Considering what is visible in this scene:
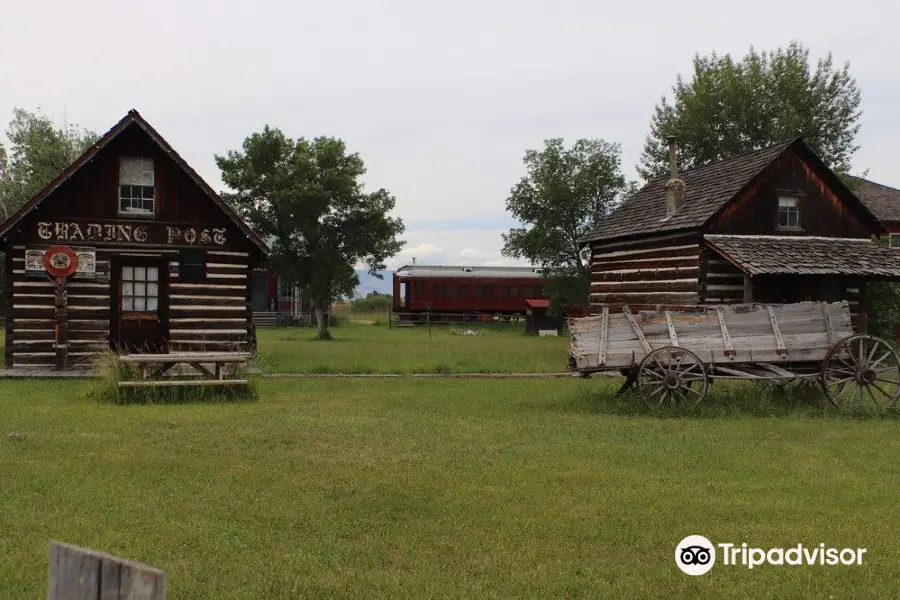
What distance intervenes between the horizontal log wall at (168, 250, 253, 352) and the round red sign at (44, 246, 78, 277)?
2206 mm

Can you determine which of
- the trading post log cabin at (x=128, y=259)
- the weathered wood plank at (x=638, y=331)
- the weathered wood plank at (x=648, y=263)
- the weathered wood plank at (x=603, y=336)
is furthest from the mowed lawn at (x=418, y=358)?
the weathered wood plank at (x=638, y=331)

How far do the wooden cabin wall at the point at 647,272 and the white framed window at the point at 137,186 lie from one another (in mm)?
12384

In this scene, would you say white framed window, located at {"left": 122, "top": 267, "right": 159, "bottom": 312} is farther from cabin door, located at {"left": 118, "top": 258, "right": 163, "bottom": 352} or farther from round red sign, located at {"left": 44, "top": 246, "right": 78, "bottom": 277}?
round red sign, located at {"left": 44, "top": 246, "right": 78, "bottom": 277}

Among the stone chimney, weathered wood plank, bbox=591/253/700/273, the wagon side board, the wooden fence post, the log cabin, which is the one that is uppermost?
the log cabin

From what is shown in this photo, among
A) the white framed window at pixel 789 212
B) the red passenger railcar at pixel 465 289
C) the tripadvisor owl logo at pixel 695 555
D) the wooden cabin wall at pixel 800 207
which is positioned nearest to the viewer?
the tripadvisor owl logo at pixel 695 555

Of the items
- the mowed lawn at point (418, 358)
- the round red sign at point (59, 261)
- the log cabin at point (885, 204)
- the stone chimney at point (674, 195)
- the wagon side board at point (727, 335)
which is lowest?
the mowed lawn at point (418, 358)

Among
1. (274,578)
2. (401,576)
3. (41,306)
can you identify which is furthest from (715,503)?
(41,306)

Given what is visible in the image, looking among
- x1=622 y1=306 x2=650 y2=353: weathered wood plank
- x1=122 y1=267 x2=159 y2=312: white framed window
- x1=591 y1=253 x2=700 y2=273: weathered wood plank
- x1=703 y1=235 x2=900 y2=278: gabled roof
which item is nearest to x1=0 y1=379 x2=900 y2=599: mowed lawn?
x1=622 y1=306 x2=650 y2=353: weathered wood plank

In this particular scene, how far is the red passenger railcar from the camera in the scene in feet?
161

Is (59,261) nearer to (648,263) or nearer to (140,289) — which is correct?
(140,289)

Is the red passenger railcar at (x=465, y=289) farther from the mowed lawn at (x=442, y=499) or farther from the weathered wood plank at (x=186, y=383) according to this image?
the mowed lawn at (x=442, y=499)

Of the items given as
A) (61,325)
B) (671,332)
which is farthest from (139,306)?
(671,332)

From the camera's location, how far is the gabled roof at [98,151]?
1767 cm

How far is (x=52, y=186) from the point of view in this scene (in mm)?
17656
